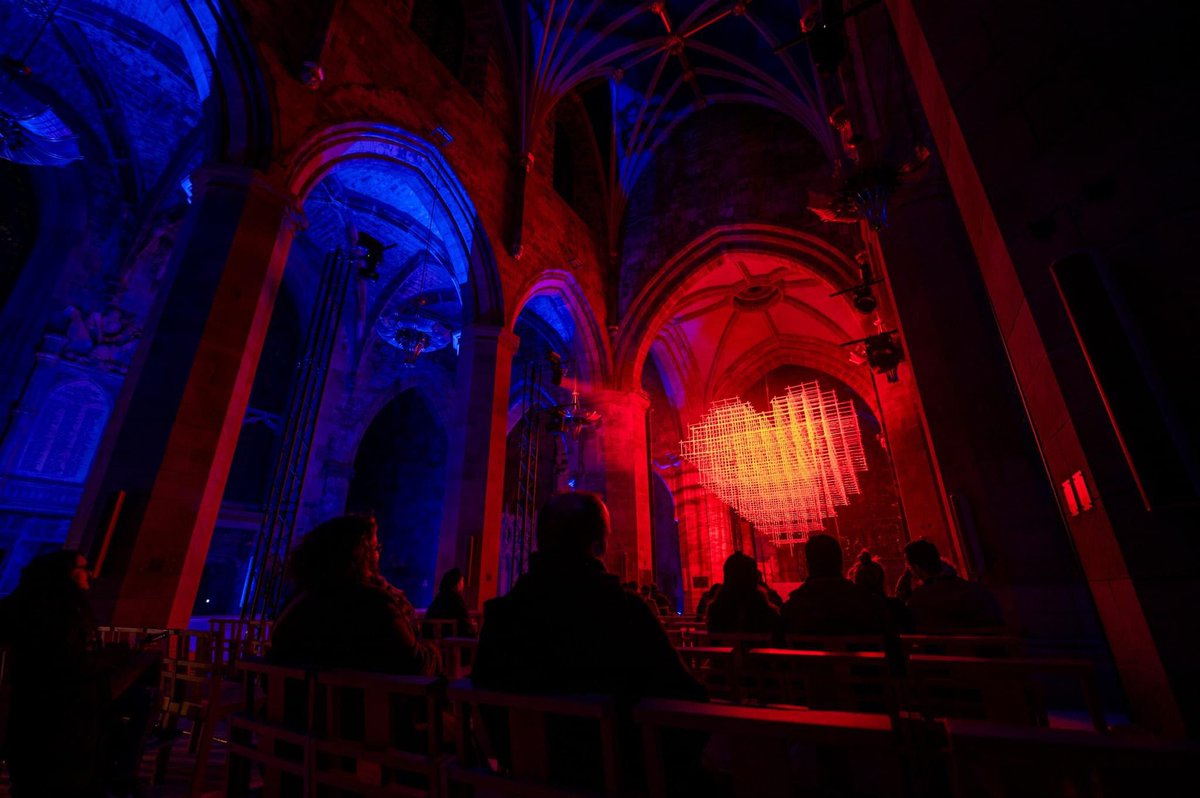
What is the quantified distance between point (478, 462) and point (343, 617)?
6.04 meters

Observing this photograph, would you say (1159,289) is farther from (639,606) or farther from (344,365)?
(344,365)

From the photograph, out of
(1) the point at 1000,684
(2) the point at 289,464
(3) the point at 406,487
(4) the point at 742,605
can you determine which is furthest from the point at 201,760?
(3) the point at 406,487

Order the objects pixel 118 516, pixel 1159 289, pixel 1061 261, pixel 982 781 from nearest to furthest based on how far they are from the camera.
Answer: pixel 982 781, pixel 1159 289, pixel 1061 261, pixel 118 516

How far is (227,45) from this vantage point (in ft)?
17.5

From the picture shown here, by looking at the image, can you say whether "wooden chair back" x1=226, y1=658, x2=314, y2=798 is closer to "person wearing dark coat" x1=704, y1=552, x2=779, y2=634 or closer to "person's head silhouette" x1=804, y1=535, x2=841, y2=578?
"person wearing dark coat" x1=704, y1=552, x2=779, y2=634

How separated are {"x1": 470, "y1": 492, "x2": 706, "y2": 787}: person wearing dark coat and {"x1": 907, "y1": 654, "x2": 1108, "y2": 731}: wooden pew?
2.59 feet

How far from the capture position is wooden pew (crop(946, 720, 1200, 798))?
0.61 meters

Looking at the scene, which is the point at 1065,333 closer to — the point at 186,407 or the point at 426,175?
the point at 186,407

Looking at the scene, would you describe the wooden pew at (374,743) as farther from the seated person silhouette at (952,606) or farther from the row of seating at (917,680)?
the seated person silhouette at (952,606)

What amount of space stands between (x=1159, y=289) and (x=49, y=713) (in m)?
4.13

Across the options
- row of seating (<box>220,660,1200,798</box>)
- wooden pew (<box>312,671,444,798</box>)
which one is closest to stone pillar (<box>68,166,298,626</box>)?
row of seating (<box>220,660,1200,798</box>)

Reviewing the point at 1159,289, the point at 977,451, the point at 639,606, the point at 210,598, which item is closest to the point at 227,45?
the point at 639,606

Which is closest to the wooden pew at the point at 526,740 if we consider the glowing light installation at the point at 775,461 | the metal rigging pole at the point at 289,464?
the metal rigging pole at the point at 289,464

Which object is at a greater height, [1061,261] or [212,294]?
[212,294]
